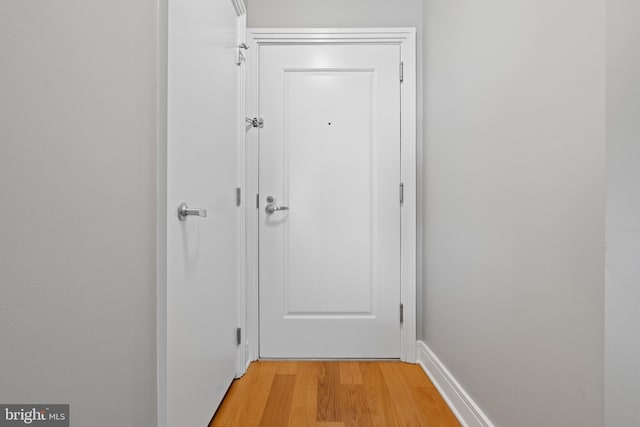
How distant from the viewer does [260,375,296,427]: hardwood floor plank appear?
154 cm

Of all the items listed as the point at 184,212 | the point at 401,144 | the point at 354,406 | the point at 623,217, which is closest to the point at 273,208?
the point at 401,144

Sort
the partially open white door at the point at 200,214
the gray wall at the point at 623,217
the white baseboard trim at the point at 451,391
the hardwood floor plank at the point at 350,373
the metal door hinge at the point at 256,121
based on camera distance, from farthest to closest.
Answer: the metal door hinge at the point at 256,121, the hardwood floor plank at the point at 350,373, the white baseboard trim at the point at 451,391, the partially open white door at the point at 200,214, the gray wall at the point at 623,217

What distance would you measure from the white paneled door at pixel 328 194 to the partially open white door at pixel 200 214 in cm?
35

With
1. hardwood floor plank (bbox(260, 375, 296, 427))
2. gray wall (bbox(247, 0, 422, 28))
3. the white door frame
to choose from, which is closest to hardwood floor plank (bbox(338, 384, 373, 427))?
hardwood floor plank (bbox(260, 375, 296, 427))

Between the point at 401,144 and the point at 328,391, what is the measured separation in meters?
1.45

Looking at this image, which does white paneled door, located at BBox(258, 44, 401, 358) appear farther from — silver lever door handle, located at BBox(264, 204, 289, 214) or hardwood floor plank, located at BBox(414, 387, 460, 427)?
hardwood floor plank, located at BBox(414, 387, 460, 427)

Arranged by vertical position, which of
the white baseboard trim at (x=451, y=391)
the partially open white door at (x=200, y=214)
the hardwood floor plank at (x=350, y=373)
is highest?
the partially open white door at (x=200, y=214)

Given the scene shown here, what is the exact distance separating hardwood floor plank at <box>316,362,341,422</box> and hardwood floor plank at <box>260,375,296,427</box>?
144 mm

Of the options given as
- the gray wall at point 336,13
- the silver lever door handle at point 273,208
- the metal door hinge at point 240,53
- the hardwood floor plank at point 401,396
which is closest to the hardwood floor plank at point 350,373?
the hardwood floor plank at point 401,396

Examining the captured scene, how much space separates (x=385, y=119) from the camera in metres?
2.21

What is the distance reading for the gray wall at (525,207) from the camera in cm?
86

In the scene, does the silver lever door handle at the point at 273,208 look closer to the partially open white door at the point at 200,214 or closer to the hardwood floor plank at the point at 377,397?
the partially open white door at the point at 200,214

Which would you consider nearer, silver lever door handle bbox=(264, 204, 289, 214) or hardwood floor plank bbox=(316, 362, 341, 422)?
hardwood floor plank bbox=(316, 362, 341, 422)

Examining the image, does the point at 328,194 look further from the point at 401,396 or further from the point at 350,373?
the point at 401,396
